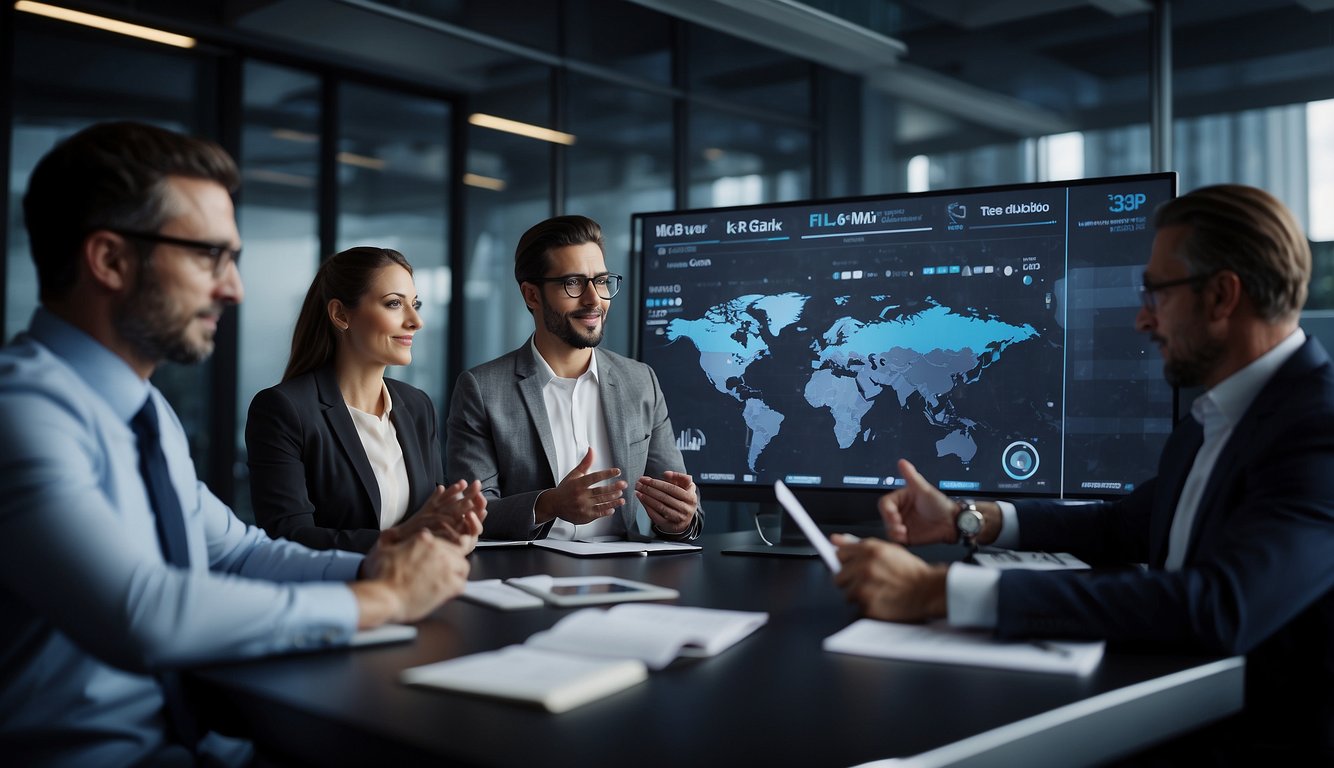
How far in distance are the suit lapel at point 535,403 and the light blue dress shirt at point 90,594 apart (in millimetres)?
1459

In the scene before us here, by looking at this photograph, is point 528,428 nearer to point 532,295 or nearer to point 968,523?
point 532,295

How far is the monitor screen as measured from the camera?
2309 millimetres

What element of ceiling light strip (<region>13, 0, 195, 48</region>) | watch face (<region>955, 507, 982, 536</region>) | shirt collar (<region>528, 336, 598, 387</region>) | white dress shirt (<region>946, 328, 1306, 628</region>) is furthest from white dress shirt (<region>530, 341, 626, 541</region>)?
ceiling light strip (<region>13, 0, 195, 48</region>)

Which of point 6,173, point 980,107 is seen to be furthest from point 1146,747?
point 980,107

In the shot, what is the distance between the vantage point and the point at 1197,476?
174 centimetres

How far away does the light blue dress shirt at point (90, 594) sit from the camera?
124 centimetres

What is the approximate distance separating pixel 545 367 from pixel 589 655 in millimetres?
1750

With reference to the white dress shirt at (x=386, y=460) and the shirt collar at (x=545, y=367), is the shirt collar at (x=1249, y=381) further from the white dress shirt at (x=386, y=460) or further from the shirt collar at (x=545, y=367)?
the white dress shirt at (x=386, y=460)

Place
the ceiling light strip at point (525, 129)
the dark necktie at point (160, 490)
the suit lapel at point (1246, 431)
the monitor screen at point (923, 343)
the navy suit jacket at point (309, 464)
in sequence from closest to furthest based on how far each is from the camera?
1. the dark necktie at point (160, 490)
2. the suit lapel at point (1246, 431)
3. the monitor screen at point (923, 343)
4. the navy suit jacket at point (309, 464)
5. the ceiling light strip at point (525, 129)

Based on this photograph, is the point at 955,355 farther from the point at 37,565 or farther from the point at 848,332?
the point at 37,565

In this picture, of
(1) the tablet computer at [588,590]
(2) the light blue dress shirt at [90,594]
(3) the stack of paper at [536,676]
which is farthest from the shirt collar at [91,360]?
(1) the tablet computer at [588,590]

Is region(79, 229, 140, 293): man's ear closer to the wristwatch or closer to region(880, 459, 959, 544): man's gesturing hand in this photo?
region(880, 459, 959, 544): man's gesturing hand

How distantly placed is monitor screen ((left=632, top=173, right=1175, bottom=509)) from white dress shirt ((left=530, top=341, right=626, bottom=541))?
1.12ft

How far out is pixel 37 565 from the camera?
124cm
